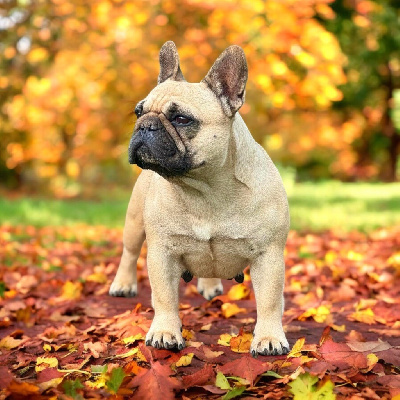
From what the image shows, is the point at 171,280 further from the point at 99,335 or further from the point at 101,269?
the point at 101,269

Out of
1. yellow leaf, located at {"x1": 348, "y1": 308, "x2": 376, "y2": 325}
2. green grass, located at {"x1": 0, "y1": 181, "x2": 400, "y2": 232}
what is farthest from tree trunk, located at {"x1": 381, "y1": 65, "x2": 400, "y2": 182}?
yellow leaf, located at {"x1": 348, "y1": 308, "x2": 376, "y2": 325}

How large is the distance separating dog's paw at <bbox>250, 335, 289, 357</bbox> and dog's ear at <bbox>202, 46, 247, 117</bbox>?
1194 millimetres

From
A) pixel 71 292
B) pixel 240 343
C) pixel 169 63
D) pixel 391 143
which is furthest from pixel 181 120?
pixel 391 143

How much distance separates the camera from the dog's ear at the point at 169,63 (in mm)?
3389

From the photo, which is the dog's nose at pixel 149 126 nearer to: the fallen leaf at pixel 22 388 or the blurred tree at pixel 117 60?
the blurred tree at pixel 117 60

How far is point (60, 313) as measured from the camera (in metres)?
4.12

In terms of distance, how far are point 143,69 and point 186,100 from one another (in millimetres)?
7906

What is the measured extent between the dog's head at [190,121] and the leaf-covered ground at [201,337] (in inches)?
38.5

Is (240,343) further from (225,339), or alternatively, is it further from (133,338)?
(133,338)

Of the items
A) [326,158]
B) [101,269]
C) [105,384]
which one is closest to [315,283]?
[101,269]

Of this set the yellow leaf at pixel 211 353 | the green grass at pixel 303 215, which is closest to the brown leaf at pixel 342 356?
the yellow leaf at pixel 211 353

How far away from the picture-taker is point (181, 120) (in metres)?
2.99

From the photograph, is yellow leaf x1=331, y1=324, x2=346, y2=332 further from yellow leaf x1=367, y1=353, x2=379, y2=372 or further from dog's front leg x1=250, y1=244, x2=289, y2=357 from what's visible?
yellow leaf x1=367, y1=353, x2=379, y2=372

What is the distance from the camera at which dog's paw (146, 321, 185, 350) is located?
3.15 meters
